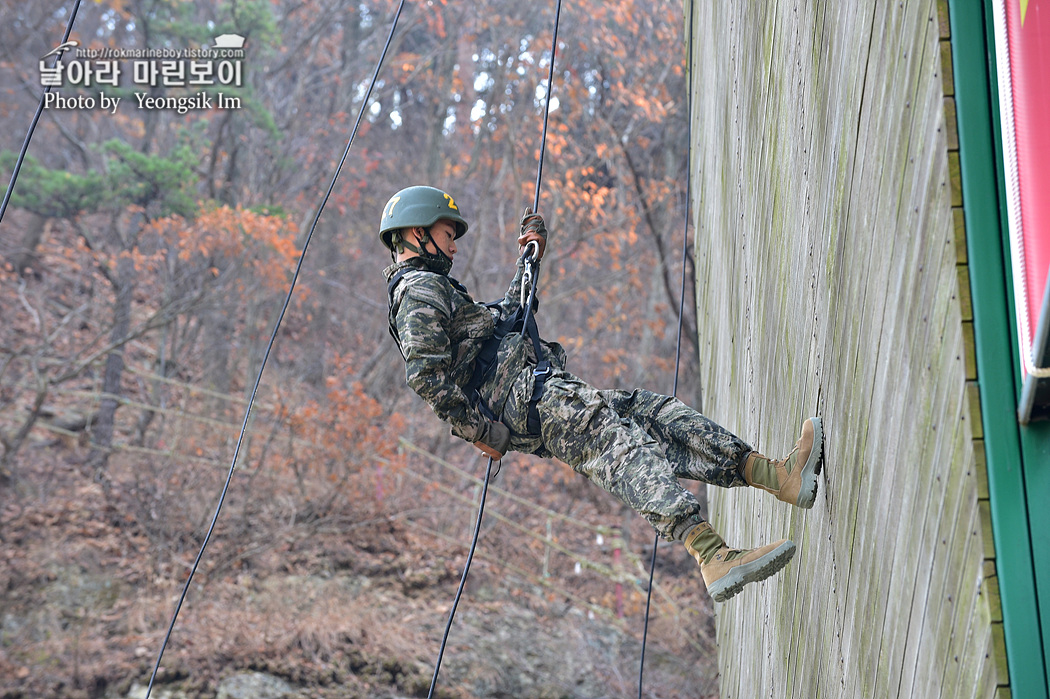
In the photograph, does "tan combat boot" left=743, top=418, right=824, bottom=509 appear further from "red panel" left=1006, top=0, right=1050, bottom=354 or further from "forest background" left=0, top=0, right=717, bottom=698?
"forest background" left=0, top=0, right=717, bottom=698

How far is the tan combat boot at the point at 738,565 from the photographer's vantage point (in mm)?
3158

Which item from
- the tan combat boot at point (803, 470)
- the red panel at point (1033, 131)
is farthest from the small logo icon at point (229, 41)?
the red panel at point (1033, 131)

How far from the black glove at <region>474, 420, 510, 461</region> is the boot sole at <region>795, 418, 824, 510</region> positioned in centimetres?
122

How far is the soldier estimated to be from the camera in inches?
137

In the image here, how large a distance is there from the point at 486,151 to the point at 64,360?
858cm

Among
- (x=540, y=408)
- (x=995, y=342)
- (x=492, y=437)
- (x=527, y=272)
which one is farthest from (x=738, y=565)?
(x=527, y=272)

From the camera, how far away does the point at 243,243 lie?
14367 millimetres

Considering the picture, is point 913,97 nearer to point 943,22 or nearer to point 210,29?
point 943,22

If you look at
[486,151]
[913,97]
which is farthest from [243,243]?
[913,97]

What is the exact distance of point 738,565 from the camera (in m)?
3.19

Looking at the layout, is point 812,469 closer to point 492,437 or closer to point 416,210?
point 492,437

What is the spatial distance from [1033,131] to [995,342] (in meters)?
0.43

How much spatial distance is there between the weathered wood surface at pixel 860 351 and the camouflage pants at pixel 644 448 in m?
0.37

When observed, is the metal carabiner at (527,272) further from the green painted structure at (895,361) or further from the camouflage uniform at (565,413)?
the green painted structure at (895,361)
